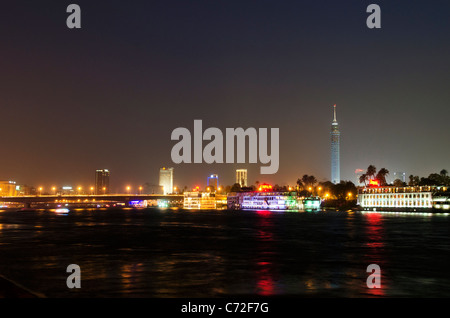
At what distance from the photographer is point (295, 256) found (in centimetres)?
5259

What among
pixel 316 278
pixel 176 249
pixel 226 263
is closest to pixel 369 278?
pixel 316 278

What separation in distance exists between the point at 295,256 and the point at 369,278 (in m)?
16.0

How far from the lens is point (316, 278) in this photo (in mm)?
36688

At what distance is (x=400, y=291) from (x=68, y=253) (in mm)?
36006
